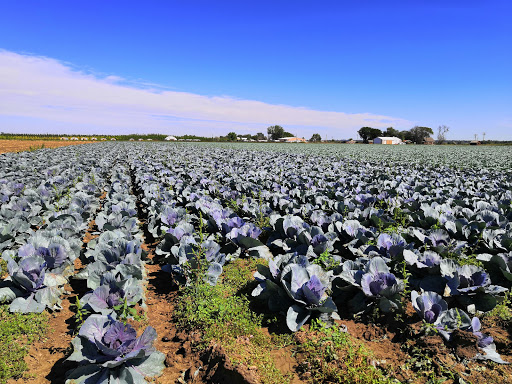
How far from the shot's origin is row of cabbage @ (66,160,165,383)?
104 inches

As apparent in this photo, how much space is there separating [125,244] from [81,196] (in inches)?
154

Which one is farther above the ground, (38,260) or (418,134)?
(418,134)

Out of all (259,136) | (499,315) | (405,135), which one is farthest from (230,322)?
(405,135)

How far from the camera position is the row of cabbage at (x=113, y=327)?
2.63 meters

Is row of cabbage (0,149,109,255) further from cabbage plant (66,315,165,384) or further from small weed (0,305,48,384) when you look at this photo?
cabbage plant (66,315,165,384)

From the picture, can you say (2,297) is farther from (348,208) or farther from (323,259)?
(348,208)

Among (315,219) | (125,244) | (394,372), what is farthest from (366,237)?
(125,244)

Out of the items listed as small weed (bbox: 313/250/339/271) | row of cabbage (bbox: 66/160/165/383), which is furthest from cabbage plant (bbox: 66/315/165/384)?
small weed (bbox: 313/250/339/271)

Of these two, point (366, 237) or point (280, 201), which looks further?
point (280, 201)

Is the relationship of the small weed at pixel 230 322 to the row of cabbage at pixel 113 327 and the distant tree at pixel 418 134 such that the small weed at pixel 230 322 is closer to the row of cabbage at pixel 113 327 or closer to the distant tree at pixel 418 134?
the row of cabbage at pixel 113 327

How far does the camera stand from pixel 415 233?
473cm

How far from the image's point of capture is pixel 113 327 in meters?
2.75

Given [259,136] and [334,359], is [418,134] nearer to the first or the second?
[259,136]

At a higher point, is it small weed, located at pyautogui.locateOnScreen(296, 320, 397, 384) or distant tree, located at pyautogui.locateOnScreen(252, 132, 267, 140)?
distant tree, located at pyautogui.locateOnScreen(252, 132, 267, 140)
